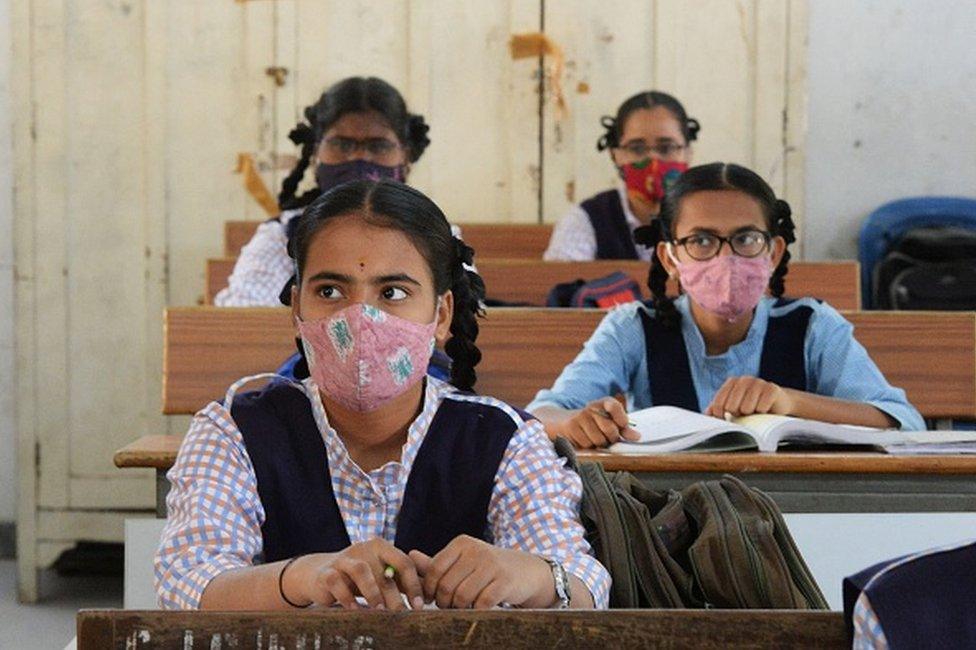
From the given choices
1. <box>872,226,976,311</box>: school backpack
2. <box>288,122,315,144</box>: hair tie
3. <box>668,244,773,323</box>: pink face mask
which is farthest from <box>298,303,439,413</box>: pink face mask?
<box>872,226,976,311</box>: school backpack

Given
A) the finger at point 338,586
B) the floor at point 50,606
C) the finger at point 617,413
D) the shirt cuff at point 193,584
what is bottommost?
the floor at point 50,606

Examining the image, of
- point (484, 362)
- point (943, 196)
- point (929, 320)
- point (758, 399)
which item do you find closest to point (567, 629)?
point (758, 399)

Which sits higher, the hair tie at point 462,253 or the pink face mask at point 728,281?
the hair tie at point 462,253

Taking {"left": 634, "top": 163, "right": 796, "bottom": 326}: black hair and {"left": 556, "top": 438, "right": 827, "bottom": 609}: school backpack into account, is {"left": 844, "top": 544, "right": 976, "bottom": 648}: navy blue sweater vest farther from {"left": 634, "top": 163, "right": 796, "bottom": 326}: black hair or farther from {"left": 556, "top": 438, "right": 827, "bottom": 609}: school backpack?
{"left": 634, "top": 163, "right": 796, "bottom": 326}: black hair

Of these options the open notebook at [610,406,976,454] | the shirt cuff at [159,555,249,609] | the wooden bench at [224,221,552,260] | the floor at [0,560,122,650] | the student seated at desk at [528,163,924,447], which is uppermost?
the wooden bench at [224,221,552,260]

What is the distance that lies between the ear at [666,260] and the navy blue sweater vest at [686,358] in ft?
0.31

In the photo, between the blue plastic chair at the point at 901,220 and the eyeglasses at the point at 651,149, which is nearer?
the eyeglasses at the point at 651,149

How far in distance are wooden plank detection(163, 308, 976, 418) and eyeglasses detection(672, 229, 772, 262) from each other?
0.38 metres

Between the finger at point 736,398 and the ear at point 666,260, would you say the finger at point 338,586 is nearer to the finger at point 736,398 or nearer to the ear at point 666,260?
the finger at point 736,398

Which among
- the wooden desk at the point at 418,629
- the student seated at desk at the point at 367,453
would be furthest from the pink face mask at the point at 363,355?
the wooden desk at the point at 418,629

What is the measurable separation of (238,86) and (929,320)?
255cm

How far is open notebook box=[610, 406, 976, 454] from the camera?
2.39 metres

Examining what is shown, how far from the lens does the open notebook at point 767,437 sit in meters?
2.39

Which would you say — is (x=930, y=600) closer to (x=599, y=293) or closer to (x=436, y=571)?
(x=436, y=571)
